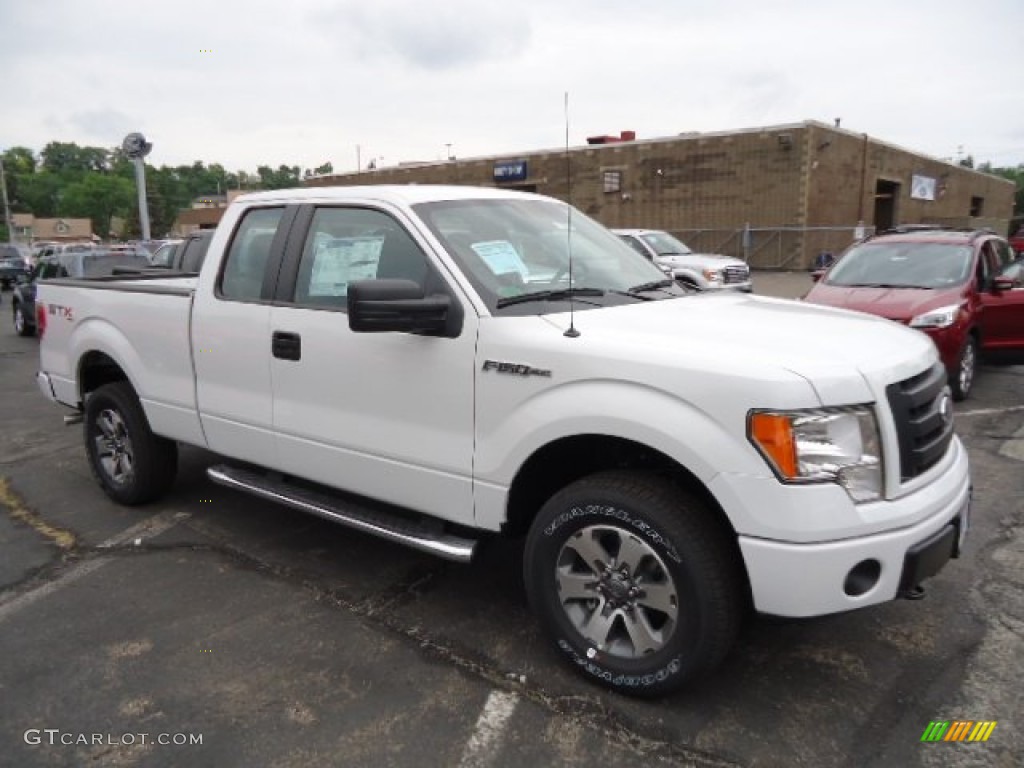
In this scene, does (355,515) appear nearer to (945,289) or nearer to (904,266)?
(945,289)

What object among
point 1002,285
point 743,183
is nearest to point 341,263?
point 1002,285

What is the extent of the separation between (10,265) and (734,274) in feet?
92.3

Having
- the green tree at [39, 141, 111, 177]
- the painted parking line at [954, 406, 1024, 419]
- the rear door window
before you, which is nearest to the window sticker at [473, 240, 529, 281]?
the rear door window

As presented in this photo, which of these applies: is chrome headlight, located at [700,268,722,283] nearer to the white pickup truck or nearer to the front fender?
the white pickup truck

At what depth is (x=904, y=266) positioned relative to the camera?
8406 mm

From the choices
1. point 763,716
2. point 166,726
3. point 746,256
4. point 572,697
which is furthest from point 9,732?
point 746,256

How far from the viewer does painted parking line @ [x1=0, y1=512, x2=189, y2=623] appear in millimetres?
3842

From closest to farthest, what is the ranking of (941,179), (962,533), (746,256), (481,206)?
(962,533) → (481,206) → (746,256) → (941,179)

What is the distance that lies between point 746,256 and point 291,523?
23609mm

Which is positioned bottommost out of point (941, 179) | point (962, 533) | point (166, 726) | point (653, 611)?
point (166, 726)

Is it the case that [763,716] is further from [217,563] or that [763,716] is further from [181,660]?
[217,563]

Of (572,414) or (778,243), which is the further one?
(778,243)

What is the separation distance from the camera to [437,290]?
3.25 meters

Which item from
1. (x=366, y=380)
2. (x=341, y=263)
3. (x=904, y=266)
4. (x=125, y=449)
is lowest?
(x=125, y=449)
